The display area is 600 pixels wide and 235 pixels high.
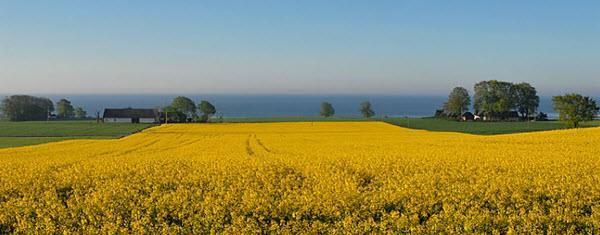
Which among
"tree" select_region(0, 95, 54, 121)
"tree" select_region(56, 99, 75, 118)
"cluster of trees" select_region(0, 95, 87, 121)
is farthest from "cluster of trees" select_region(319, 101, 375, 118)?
"tree" select_region(56, 99, 75, 118)

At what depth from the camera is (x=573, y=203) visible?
26.7 ft

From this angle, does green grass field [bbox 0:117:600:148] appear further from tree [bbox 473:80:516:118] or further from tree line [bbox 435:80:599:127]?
tree [bbox 473:80:516:118]

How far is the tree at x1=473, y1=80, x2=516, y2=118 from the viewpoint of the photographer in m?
126

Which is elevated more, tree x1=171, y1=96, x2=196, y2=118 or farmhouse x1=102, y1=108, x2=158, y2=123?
tree x1=171, y1=96, x2=196, y2=118

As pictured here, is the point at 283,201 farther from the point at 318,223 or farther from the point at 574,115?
the point at 574,115

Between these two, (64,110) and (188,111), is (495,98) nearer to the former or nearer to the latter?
(188,111)

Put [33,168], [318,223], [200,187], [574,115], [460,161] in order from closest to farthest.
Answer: [318,223] → [200,187] → [33,168] → [460,161] → [574,115]

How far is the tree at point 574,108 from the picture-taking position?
7106 centimetres

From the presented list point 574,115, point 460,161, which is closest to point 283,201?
point 460,161

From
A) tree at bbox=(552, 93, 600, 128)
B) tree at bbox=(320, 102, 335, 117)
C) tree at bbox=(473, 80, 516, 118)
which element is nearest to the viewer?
tree at bbox=(552, 93, 600, 128)

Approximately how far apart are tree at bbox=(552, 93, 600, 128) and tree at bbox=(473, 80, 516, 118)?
4972 centimetres

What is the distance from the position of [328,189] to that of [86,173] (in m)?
5.86

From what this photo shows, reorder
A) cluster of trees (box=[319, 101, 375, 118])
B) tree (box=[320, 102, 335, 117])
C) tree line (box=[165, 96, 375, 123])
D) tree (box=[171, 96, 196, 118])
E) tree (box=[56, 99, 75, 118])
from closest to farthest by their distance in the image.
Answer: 1. tree line (box=[165, 96, 375, 123])
2. tree (box=[171, 96, 196, 118])
3. cluster of trees (box=[319, 101, 375, 118])
4. tree (box=[320, 102, 335, 117])
5. tree (box=[56, 99, 75, 118])

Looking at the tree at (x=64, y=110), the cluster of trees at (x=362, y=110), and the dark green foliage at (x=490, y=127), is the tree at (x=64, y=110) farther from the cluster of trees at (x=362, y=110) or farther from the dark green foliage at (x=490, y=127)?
the dark green foliage at (x=490, y=127)
